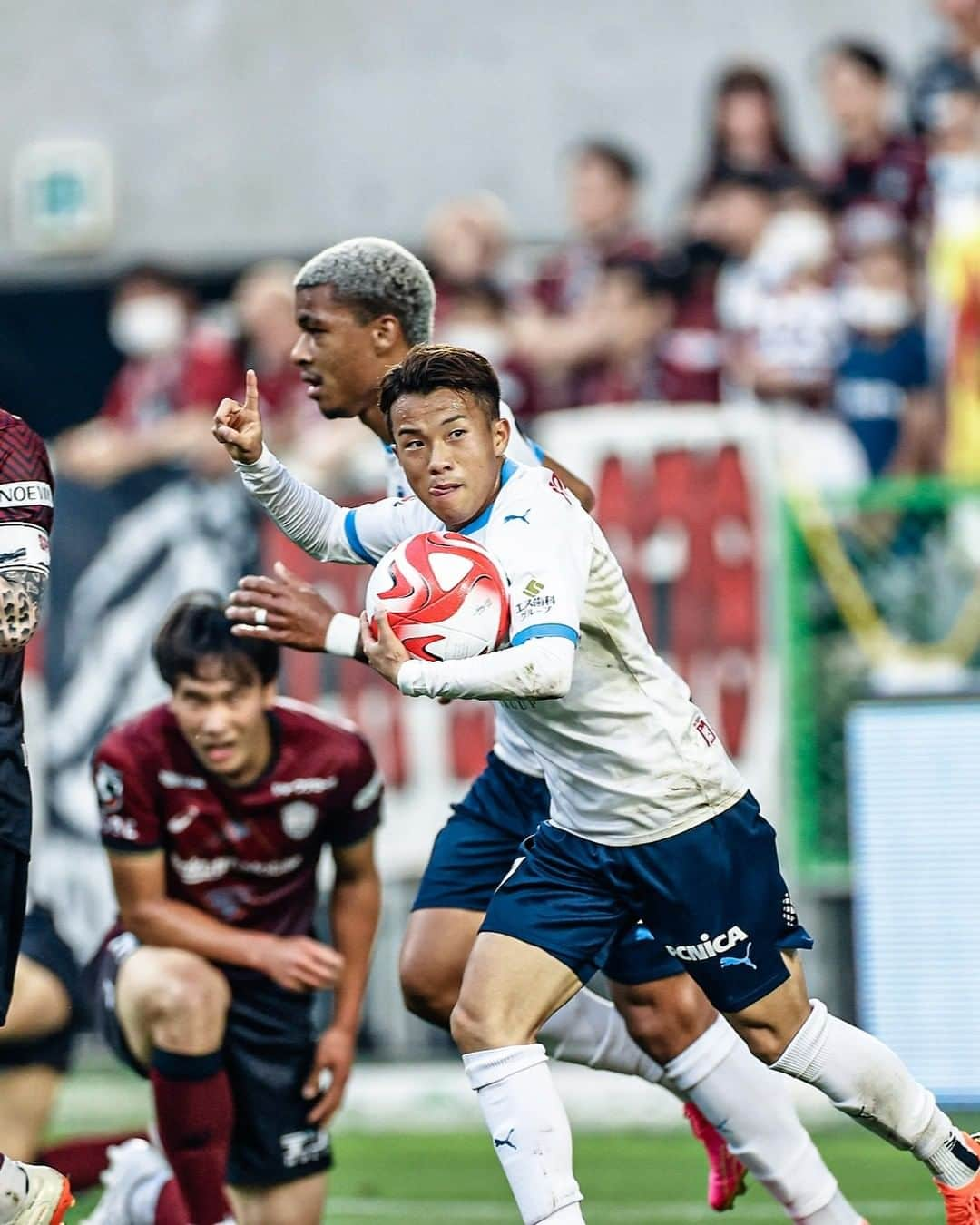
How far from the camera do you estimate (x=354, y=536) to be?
5.86m

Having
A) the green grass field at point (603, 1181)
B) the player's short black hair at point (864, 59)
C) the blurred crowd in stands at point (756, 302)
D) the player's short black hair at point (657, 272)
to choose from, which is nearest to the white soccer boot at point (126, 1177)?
the green grass field at point (603, 1181)

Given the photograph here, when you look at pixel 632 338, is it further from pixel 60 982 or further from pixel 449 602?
pixel 449 602

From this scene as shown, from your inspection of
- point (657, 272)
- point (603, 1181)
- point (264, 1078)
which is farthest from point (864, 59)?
point (264, 1078)

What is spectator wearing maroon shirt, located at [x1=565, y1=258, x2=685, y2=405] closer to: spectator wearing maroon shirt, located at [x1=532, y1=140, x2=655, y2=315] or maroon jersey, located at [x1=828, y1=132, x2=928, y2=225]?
spectator wearing maroon shirt, located at [x1=532, y1=140, x2=655, y2=315]

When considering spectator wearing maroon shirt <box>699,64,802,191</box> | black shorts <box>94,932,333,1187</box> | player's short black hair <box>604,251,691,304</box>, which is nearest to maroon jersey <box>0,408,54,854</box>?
black shorts <box>94,932,333,1187</box>

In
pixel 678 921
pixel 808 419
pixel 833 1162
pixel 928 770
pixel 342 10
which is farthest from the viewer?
pixel 342 10

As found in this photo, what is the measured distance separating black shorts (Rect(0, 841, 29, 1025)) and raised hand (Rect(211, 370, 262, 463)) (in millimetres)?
1036

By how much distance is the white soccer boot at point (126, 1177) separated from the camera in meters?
6.62

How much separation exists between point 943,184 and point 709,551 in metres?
2.10

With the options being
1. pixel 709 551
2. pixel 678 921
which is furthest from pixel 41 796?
pixel 678 921

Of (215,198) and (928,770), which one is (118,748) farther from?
(215,198)

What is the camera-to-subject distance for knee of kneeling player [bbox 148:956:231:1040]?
6.26 m

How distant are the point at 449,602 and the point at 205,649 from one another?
1.53 metres

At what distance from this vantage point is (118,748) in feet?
21.4
